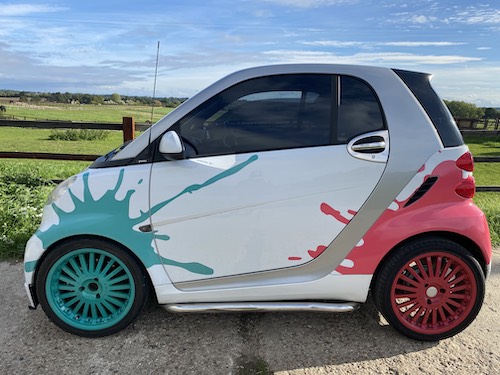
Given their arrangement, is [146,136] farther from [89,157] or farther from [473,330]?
[89,157]

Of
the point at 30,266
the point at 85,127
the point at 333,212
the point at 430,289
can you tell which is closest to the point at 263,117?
the point at 333,212

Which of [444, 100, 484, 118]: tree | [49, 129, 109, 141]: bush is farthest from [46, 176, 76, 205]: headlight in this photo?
[49, 129, 109, 141]: bush

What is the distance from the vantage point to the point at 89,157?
619 cm

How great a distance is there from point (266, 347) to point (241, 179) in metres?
1.10

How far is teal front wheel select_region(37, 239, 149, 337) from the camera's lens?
2650 millimetres

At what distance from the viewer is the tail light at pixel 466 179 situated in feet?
8.36

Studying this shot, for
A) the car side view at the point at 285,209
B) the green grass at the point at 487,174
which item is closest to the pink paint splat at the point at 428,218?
the car side view at the point at 285,209

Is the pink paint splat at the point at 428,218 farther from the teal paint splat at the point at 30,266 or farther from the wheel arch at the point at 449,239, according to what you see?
the teal paint splat at the point at 30,266

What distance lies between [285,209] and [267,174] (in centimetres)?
25

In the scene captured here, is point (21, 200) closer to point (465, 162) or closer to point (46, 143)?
point (465, 162)

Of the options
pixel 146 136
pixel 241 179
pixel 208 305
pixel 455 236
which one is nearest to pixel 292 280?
pixel 208 305

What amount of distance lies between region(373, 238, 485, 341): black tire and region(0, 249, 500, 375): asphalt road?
13 centimetres

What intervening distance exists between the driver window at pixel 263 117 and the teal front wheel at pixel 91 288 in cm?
92

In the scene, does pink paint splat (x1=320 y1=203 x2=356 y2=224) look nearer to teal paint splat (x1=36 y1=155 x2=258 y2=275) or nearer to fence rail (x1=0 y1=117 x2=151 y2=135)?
teal paint splat (x1=36 y1=155 x2=258 y2=275)
